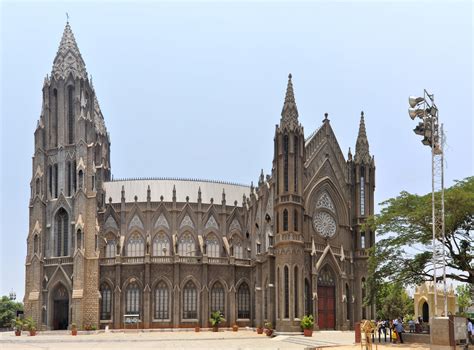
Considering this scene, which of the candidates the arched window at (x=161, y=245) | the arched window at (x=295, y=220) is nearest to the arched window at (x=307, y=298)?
A: the arched window at (x=295, y=220)

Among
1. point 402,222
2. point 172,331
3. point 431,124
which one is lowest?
point 172,331

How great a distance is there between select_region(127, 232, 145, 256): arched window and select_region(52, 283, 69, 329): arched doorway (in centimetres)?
867

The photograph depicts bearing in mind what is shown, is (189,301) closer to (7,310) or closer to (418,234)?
(418,234)

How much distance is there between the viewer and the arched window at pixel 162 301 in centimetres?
6519

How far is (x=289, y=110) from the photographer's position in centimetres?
5712

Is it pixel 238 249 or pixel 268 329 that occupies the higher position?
pixel 238 249

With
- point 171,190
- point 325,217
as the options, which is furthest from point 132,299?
point 325,217

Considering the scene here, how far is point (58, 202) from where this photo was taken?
64.6 metres

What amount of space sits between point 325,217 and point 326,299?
7.52m

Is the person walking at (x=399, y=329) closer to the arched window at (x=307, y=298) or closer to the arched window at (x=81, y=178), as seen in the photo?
the arched window at (x=307, y=298)

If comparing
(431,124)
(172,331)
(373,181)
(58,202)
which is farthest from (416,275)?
(58,202)

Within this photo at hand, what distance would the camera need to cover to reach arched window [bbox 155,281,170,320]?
65.2 m

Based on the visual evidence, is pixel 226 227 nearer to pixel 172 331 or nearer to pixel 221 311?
pixel 221 311

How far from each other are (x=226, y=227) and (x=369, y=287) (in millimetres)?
30392
